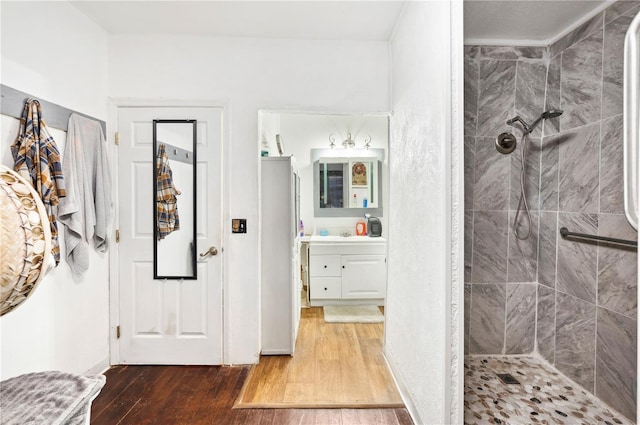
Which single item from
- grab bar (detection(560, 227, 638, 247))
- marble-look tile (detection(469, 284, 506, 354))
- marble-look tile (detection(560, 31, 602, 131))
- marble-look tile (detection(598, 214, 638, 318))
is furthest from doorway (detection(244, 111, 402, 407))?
grab bar (detection(560, 227, 638, 247))

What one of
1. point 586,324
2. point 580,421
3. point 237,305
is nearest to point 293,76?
point 237,305

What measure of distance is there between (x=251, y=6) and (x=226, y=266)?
190cm

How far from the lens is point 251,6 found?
2053 mm

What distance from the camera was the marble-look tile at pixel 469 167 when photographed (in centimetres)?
221

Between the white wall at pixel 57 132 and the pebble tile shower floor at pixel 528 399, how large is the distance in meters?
2.47

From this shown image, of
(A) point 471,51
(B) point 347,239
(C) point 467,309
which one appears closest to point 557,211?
(C) point 467,309

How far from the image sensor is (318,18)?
217 cm

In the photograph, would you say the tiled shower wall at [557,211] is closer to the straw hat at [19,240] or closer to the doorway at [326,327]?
the doorway at [326,327]

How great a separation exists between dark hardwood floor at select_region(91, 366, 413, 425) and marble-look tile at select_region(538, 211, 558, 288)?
1375mm

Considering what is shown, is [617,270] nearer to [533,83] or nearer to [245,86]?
[533,83]

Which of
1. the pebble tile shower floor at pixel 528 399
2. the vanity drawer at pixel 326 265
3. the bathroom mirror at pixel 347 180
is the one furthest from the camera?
the bathroom mirror at pixel 347 180

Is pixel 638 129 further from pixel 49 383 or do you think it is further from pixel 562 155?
pixel 49 383

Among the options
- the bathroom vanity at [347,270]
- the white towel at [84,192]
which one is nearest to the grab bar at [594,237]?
the bathroom vanity at [347,270]

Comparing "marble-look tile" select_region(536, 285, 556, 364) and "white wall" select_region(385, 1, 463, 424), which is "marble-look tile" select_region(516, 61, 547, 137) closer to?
"white wall" select_region(385, 1, 463, 424)
